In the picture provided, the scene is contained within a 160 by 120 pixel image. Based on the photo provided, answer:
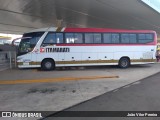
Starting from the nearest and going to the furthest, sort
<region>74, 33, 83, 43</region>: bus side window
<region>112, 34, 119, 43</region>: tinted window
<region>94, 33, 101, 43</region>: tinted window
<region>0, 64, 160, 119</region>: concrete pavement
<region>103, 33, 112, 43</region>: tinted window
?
1. <region>0, 64, 160, 119</region>: concrete pavement
2. <region>74, 33, 83, 43</region>: bus side window
3. <region>94, 33, 101, 43</region>: tinted window
4. <region>103, 33, 112, 43</region>: tinted window
5. <region>112, 34, 119, 43</region>: tinted window

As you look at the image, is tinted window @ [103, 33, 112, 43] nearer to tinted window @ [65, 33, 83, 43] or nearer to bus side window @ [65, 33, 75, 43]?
tinted window @ [65, 33, 83, 43]

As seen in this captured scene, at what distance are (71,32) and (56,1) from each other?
11.0ft

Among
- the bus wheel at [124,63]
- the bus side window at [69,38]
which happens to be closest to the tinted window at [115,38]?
the bus wheel at [124,63]

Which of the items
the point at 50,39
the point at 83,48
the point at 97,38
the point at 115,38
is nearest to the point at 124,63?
the point at 115,38

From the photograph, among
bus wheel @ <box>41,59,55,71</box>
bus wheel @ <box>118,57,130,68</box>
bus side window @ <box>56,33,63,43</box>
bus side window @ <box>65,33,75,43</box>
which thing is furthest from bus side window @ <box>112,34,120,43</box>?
bus wheel @ <box>41,59,55,71</box>

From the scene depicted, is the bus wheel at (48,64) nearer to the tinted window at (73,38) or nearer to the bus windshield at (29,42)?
the bus windshield at (29,42)

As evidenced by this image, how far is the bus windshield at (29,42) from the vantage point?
53.6 feet

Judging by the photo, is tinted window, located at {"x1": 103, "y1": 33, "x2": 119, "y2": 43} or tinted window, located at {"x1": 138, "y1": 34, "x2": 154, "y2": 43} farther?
tinted window, located at {"x1": 138, "y1": 34, "x2": 154, "y2": 43}

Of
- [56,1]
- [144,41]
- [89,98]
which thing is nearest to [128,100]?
[89,98]

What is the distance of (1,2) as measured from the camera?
59.6 ft

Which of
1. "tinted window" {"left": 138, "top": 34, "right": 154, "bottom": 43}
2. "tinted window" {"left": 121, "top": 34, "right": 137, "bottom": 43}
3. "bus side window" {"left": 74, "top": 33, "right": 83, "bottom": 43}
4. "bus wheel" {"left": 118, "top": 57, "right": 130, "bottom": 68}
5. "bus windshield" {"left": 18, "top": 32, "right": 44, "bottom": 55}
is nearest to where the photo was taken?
"bus windshield" {"left": 18, "top": 32, "right": 44, "bottom": 55}

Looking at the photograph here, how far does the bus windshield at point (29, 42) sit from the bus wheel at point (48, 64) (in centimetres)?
127

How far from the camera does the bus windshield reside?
1634 cm

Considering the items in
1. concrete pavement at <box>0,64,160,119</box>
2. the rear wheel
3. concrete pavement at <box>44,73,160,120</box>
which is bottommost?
concrete pavement at <box>44,73,160,120</box>
